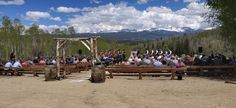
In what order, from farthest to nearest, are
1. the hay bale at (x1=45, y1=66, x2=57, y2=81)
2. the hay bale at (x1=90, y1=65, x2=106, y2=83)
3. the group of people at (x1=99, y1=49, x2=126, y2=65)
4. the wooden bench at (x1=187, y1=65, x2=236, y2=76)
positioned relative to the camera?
1. the group of people at (x1=99, y1=49, x2=126, y2=65)
2. the wooden bench at (x1=187, y1=65, x2=236, y2=76)
3. the hay bale at (x1=45, y1=66, x2=57, y2=81)
4. the hay bale at (x1=90, y1=65, x2=106, y2=83)

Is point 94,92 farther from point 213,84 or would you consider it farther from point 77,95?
point 213,84

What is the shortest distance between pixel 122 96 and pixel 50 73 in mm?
10066

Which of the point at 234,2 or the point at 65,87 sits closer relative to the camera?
the point at 65,87

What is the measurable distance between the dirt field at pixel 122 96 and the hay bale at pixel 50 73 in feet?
10.7

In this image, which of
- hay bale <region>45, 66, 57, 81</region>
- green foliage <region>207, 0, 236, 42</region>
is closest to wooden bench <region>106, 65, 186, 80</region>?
hay bale <region>45, 66, 57, 81</region>

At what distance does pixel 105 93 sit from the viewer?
2148cm

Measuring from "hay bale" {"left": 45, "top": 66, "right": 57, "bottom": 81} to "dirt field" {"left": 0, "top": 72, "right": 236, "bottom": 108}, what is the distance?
3251mm

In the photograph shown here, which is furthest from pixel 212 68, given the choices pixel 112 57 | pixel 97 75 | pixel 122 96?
pixel 112 57

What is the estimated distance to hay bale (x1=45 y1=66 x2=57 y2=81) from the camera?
29.3 metres

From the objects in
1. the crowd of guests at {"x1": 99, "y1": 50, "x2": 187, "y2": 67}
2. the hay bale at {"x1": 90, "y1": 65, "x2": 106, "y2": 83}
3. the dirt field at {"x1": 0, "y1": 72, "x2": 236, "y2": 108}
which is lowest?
the dirt field at {"x1": 0, "y1": 72, "x2": 236, "y2": 108}

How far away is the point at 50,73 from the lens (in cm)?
2944

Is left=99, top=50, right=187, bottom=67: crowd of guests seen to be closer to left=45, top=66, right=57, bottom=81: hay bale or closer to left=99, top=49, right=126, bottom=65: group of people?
left=99, top=49, right=126, bottom=65: group of people

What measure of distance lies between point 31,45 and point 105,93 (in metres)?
99.0

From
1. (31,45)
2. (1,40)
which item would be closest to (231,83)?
(1,40)
